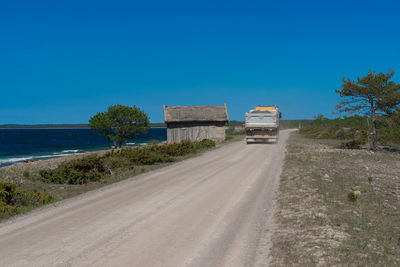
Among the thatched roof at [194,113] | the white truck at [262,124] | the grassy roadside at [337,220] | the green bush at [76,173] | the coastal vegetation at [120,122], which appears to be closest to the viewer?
the grassy roadside at [337,220]

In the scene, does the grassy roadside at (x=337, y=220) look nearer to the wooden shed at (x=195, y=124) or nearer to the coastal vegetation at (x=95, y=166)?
Answer: the coastal vegetation at (x=95, y=166)

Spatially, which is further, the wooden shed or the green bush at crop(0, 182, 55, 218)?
the wooden shed

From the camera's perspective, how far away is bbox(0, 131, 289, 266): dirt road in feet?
18.1

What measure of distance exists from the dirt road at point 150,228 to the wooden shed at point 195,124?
26.0 metres

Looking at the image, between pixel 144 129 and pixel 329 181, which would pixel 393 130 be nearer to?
pixel 329 181

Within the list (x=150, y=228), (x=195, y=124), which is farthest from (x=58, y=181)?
(x=195, y=124)

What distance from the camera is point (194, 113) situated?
38.6 m

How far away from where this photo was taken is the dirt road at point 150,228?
5.51 metres

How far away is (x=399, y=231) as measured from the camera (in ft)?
21.9

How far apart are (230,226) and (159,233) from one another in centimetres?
171

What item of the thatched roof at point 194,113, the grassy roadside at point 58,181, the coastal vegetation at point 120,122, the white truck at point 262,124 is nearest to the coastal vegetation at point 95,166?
the grassy roadside at point 58,181

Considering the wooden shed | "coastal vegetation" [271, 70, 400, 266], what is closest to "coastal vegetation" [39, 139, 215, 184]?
"coastal vegetation" [271, 70, 400, 266]

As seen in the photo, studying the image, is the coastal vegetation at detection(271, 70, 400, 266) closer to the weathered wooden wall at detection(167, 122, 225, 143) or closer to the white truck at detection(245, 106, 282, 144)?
the white truck at detection(245, 106, 282, 144)

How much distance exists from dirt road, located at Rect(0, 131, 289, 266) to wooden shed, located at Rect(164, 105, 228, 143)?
26.0m
